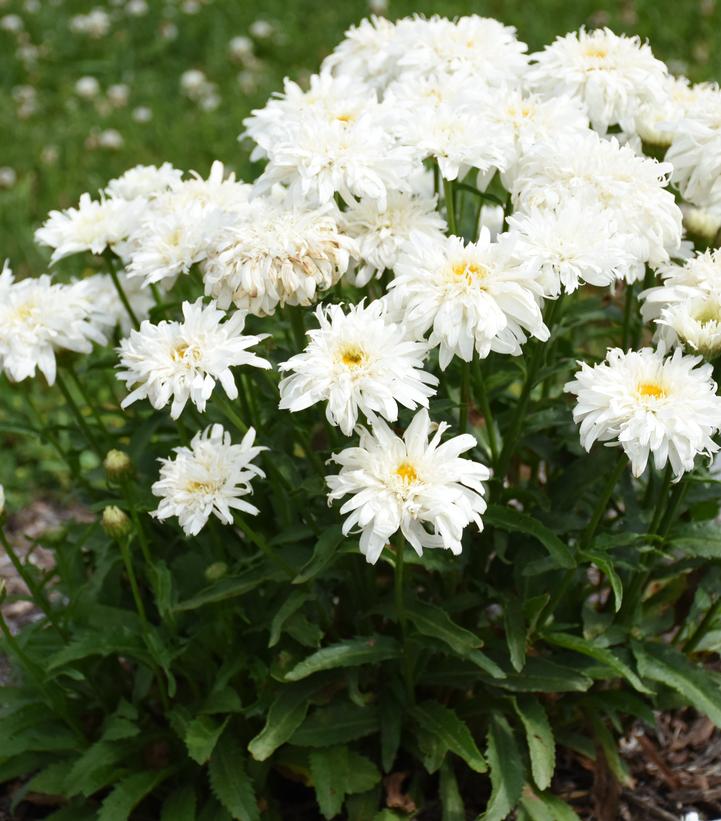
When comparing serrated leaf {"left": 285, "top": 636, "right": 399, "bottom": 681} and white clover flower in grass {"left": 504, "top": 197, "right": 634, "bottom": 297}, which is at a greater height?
white clover flower in grass {"left": 504, "top": 197, "right": 634, "bottom": 297}

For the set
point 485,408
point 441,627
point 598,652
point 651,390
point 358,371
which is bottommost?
point 598,652

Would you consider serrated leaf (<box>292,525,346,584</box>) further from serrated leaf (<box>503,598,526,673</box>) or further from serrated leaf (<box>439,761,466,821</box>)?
serrated leaf (<box>439,761,466,821</box>)

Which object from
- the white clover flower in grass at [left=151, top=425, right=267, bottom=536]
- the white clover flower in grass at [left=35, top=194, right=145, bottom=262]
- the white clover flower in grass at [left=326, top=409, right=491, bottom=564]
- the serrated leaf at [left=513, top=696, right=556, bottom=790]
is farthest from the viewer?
the white clover flower in grass at [left=35, top=194, right=145, bottom=262]

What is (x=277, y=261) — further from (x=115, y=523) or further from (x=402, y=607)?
(x=402, y=607)

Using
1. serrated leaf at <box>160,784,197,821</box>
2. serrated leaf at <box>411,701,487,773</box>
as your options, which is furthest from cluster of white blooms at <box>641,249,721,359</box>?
serrated leaf at <box>160,784,197,821</box>

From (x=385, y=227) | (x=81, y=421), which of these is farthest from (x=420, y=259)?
(x=81, y=421)

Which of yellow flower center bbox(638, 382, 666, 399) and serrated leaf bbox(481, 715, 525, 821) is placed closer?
yellow flower center bbox(638, 382, 666, 399)

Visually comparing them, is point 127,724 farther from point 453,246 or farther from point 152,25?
point 152,25
